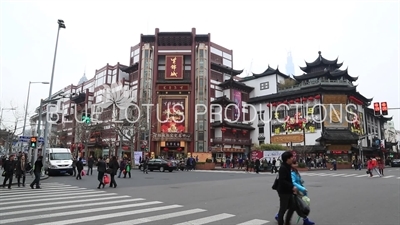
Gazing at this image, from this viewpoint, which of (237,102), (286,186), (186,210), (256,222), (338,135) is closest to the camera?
(286,186)

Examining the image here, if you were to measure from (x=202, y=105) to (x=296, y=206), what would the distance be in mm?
45948

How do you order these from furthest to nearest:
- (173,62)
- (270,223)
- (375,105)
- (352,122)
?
(173,62), (352,122), (375,105), (270,223)

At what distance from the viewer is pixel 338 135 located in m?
45.7

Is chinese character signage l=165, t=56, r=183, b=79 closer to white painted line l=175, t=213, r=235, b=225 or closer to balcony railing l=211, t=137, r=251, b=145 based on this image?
balcony railing l=211, t=137, r=251, b=145

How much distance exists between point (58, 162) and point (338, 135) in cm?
3986

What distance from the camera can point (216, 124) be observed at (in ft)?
168

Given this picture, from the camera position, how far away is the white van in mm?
23094

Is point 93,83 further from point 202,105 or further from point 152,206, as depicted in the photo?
point 152,206

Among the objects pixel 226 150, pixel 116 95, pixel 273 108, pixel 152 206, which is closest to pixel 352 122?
pixel 273 108

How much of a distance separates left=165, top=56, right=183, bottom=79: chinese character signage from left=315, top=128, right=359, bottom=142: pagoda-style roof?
85.4 ft

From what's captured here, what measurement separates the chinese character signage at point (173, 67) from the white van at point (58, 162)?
3052cm

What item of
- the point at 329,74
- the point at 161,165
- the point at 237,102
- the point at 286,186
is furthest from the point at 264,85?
the point at 286,186

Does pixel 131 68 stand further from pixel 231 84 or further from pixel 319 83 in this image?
pixel 319 83

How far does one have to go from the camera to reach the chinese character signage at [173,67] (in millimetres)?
53000
